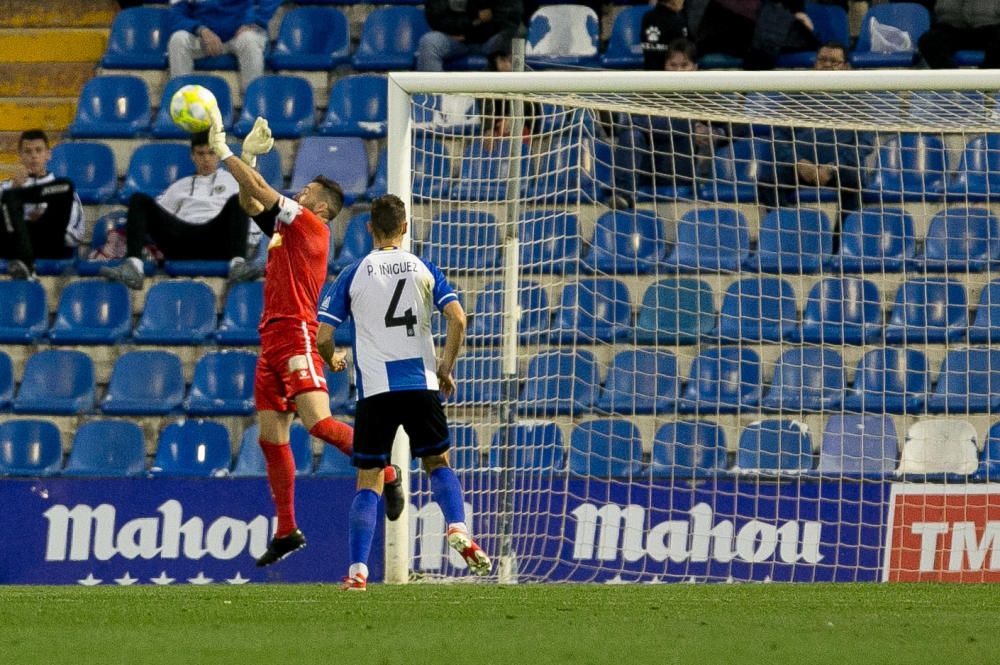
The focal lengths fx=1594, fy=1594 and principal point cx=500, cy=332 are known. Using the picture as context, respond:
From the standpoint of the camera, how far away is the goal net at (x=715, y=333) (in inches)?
352

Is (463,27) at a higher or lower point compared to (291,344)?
higher

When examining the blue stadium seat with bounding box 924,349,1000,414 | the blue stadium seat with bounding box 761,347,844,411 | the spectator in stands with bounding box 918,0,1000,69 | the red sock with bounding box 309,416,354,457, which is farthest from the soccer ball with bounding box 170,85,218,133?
the spectator in stands with bounding box 918,0,1000,69

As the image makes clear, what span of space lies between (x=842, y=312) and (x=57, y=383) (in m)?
5.27

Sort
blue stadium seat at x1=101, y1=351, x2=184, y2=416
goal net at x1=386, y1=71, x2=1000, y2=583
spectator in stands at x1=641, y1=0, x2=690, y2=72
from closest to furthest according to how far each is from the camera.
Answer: goal net at x1=386, y1=71, x2=1000, y2=583 → blue stadium seat at x1=101, y1=351, x2=184, y2=416 → spectator in stands at x1=641, y1=0, x2=690, y2=72

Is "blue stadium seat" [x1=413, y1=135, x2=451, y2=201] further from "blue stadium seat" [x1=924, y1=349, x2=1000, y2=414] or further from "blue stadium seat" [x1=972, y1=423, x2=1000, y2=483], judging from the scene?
"blue stadium seat" [x1=972, y1=423, x2=1000, y2=483]

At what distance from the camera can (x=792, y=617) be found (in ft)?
18.5

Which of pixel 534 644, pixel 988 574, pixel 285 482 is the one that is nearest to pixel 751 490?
pixel 988 574

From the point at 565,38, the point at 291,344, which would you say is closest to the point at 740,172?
the point at 565,38

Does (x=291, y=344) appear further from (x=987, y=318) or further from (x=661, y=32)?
(x=661, y=32)

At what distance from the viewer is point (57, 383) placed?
1091 cm

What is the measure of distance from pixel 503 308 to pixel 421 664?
4.96 meters

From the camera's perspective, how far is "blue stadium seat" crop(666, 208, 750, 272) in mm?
10109

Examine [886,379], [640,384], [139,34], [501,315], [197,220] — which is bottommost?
[640,384]

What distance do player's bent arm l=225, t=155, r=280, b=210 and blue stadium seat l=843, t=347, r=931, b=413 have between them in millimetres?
3864
